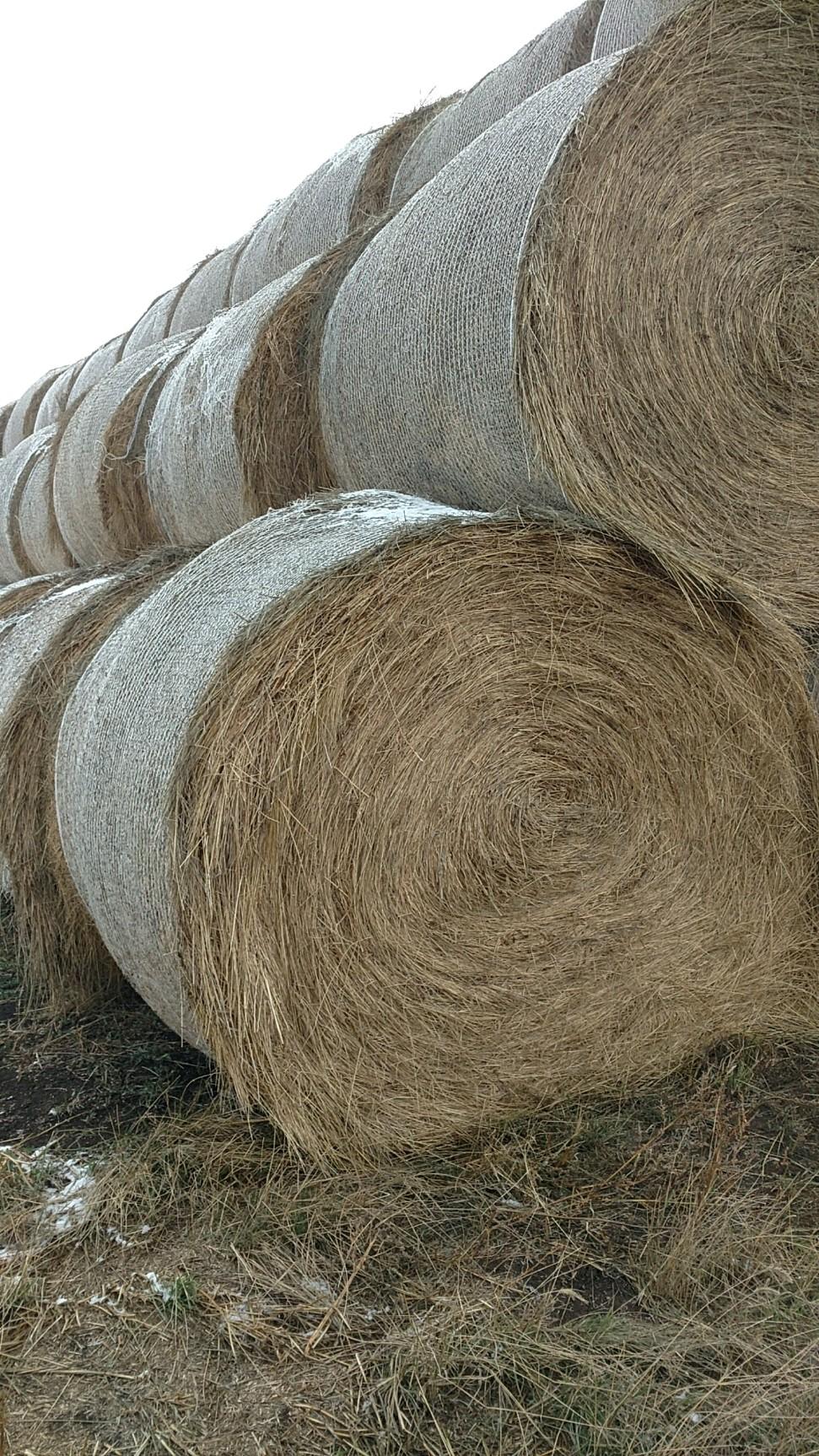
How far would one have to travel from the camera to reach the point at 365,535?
2.19 m

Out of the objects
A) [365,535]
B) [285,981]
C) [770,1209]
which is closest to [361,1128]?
[285,981]

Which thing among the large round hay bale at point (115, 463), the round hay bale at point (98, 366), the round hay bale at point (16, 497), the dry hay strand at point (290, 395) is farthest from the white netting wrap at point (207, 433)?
the round hay bale at point (98, 366)

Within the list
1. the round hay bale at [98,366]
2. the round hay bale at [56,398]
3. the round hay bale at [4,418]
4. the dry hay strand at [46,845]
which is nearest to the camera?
the dry hay strand at [46,845]

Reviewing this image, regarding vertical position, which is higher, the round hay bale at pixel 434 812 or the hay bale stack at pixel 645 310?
the hay bale stack at pixel 645 310

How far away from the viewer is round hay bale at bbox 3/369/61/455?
7.89 metres

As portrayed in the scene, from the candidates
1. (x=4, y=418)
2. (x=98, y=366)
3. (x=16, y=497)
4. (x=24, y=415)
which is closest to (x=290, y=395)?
(x=16, y=497)

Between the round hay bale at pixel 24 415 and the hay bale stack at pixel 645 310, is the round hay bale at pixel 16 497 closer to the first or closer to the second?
the round hay bale at pixel 24 415

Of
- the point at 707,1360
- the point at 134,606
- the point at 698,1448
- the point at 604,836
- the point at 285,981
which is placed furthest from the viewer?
the point at 134,606

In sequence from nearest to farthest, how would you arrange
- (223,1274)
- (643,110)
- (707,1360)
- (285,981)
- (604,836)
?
(707,1360) < (223,1274) < (285,981) < (643,110) < (604,836)

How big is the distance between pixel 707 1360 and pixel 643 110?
204cm

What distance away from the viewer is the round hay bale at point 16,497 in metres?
5.78

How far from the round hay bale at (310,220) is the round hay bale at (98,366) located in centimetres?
207

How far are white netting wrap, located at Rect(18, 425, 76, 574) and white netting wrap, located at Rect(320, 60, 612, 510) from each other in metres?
2.83

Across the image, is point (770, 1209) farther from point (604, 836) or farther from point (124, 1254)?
point (124, 1254)
